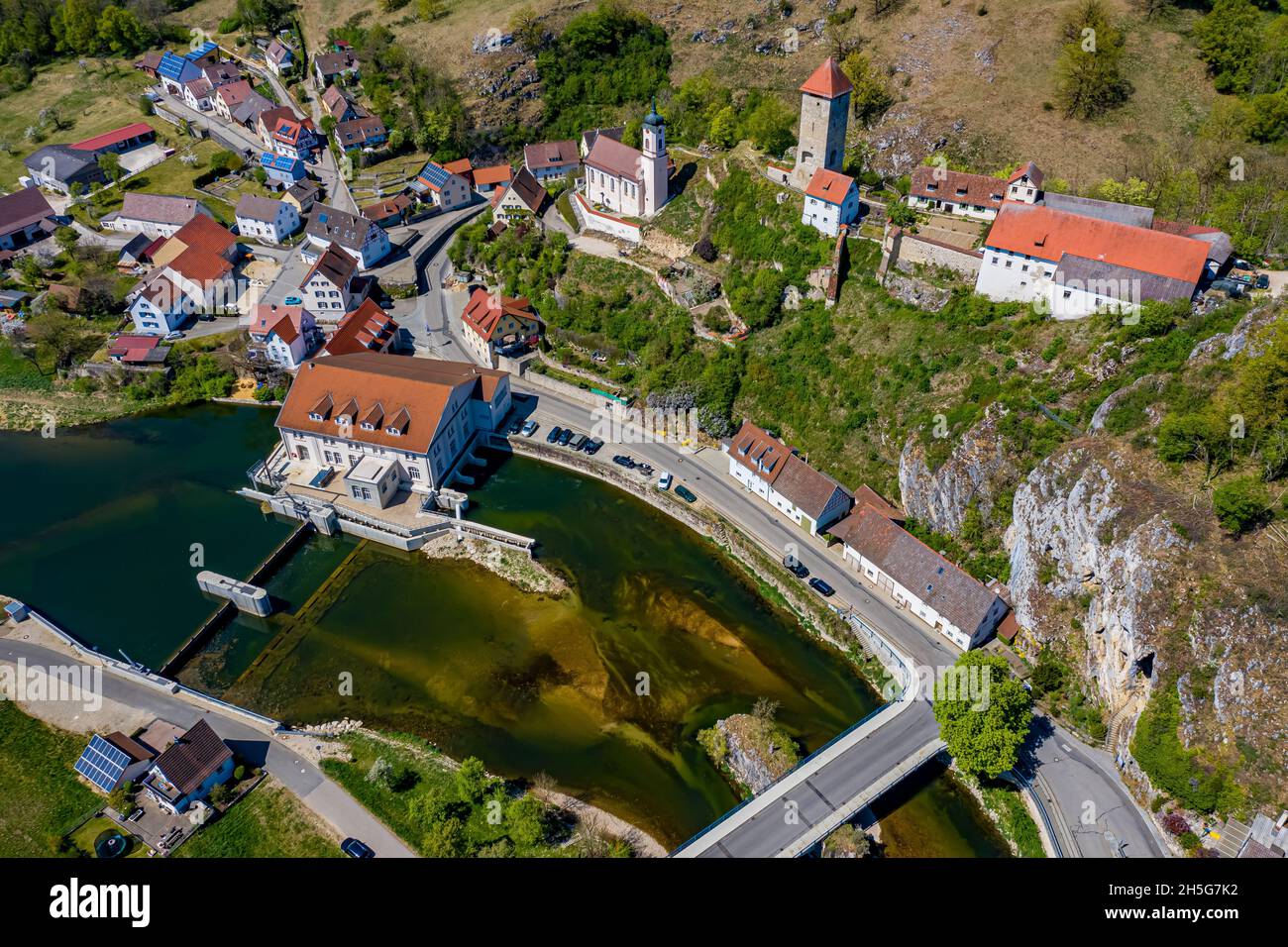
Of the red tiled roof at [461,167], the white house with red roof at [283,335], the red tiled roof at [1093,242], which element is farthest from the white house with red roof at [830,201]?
the white house with red roof at [283,335]

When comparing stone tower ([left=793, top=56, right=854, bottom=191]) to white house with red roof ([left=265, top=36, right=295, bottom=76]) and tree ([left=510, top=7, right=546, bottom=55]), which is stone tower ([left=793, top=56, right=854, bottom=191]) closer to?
tree ([left=510, top=7, right=546, bottom=55])

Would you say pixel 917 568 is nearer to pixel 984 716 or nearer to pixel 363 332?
pixel 984 716

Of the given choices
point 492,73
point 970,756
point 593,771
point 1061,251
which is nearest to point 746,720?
point 593,771

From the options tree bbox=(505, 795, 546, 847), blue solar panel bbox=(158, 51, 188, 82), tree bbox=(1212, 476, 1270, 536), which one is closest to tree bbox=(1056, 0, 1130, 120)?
tree bbox=(1212, 476, 1270, 536)

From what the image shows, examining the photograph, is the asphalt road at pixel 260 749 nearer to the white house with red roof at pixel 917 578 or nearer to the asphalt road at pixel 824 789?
the asphalt road at pixel 824 789

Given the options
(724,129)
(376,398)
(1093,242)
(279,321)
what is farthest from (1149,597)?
(279,321)

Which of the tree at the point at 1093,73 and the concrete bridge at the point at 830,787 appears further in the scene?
the tree at the point at 1093,73

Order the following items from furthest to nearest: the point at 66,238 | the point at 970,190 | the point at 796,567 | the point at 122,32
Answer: the point at 122,32
the point at 66,238
the point at 970,190
the point at 796,567
